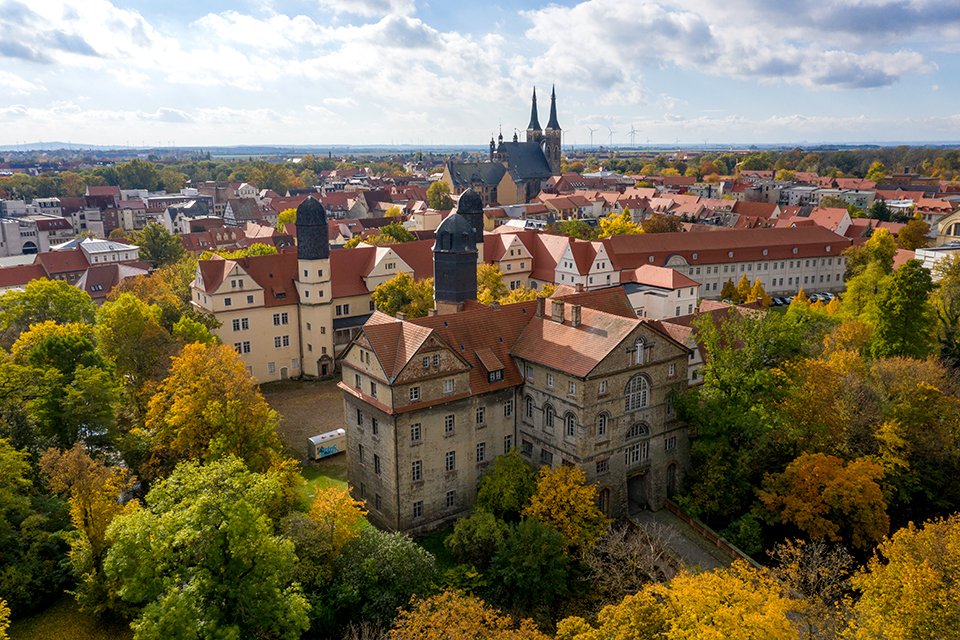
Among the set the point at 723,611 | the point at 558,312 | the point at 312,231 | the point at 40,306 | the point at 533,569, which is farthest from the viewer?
the point at 312,231

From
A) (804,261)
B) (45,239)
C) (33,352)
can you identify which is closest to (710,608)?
(33,352)

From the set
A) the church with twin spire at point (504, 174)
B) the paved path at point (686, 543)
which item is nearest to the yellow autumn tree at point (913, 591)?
the paved path at point (686, 543)

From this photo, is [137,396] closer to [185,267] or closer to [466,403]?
[466,403]

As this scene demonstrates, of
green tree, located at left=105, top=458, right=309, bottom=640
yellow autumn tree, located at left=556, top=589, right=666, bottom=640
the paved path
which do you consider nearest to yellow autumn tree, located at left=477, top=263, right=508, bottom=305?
the paved path

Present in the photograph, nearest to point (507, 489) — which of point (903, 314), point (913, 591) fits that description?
point (913, 591)

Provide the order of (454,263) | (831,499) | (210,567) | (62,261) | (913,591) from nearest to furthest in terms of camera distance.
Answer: (913,591) → (210,567) → (831,499) → (454,263) → (62,261)

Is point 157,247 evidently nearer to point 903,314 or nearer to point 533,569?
point 533,569
